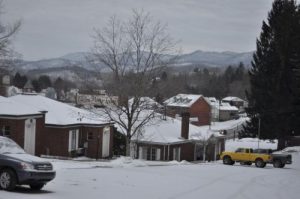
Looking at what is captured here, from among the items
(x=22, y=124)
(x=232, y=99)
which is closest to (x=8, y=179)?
(x=22, y=124)

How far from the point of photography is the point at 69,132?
4128 cm

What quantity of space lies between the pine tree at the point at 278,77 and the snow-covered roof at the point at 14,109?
37.0 metres

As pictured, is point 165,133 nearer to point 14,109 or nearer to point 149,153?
point 149,153

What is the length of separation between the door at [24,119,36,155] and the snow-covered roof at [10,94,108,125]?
310cm

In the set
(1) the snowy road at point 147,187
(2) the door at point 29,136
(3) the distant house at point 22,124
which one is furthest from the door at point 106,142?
(1) the snowy road at point 147,187

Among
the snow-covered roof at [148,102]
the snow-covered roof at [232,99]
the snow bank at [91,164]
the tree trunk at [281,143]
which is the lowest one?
the tree trunk at [281,143]

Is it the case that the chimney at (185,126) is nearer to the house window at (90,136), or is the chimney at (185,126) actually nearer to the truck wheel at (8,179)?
the house window at (90,136)

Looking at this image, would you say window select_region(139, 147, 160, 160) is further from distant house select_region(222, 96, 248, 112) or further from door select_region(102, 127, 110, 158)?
distant house select_region(222, 96, 248, 112)

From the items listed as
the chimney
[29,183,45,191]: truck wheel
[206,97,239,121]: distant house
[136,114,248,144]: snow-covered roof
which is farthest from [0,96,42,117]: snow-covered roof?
[206,97,239,121]: distant house

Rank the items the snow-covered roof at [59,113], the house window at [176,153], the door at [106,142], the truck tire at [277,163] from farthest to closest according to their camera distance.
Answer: the house window at [176,153], the truck tire at [277,163], the door at [106,142], the snow-covered roof at [59,113]

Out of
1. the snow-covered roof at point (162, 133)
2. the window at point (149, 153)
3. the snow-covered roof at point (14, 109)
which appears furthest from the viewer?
the window at point (149, 153)

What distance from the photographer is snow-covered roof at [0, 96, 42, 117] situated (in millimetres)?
34875

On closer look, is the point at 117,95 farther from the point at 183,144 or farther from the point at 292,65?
the point at 292,65

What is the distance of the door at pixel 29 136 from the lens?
120 feet
